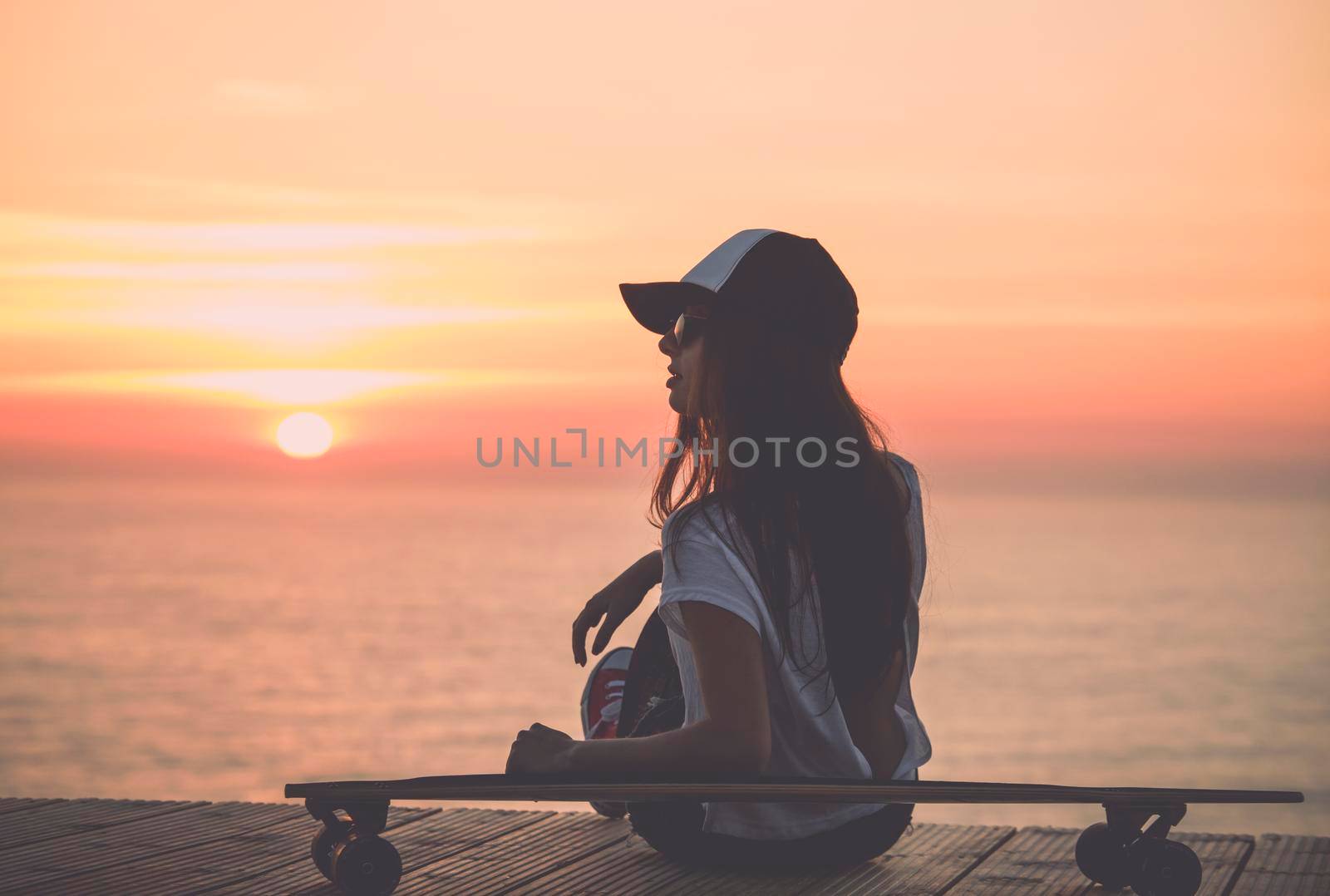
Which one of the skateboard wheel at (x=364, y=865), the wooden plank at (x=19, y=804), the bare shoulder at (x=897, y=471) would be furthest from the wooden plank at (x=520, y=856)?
the wooden plank at (x=19, y=804)

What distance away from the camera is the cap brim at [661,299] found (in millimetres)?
3020

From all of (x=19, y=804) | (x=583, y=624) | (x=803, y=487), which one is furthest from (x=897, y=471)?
(x=19, y=804)

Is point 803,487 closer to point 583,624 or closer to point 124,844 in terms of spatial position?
point 583,624

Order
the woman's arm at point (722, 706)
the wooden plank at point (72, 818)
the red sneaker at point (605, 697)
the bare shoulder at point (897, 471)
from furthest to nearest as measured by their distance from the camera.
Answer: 1. the wooden plank at point (72, 818)
2. the red sneaker at point (605, 697)
3. the bare shoulder at point (897, 471)
4. the woman's arm at point (722, 706)

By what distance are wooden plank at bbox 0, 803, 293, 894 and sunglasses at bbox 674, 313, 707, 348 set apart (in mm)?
1929

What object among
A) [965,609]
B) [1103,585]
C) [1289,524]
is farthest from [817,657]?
[1289,524]

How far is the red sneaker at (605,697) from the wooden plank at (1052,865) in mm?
979

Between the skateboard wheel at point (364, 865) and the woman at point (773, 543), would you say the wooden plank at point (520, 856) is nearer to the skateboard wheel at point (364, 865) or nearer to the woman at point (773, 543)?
the skateboard wheel at point (364, 865)

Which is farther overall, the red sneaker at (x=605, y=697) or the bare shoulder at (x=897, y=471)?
the red sneaker at (x=605, y=697)

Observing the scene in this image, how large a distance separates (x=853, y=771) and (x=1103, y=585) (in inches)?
2418

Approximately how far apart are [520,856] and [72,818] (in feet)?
4.58

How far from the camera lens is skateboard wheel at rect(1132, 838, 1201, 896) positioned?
3.18m

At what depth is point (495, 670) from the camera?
110ft

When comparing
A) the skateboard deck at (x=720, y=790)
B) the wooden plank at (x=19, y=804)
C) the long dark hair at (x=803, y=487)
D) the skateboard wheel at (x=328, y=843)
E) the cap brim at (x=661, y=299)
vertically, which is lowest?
the wooden plank at (x=19, y=804)
